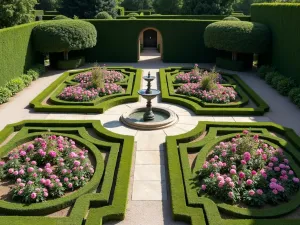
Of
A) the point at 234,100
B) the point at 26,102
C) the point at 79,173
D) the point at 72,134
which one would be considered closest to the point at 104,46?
the point at 26,102

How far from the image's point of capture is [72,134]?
1074 cm

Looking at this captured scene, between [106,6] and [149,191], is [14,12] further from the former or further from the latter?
[149,191]

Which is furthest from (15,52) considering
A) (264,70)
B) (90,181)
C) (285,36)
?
(285,36)

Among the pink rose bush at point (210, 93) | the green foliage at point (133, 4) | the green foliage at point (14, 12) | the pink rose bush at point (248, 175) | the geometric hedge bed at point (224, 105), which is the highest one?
the green foliage at point (133, 4)

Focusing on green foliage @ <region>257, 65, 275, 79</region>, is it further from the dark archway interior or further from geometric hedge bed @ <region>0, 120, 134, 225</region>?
the dark archway interior

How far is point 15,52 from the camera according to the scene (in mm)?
16734

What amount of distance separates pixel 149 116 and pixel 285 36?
9.98 metres

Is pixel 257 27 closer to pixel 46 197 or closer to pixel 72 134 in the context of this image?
pixel 72 134

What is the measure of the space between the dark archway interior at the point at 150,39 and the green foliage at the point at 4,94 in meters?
20.0

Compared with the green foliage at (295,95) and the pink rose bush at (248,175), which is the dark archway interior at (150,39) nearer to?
the green foliage at (295,95)

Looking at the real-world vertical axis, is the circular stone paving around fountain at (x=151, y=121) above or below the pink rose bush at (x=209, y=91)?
below

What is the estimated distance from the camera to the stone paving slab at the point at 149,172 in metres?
8.41

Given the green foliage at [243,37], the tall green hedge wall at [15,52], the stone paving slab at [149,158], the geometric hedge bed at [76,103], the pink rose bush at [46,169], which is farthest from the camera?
the green foliage at [243,37]

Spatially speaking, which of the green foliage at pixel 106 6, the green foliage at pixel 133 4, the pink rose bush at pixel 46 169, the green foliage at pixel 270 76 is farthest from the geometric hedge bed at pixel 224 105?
the green foliage at pixel 133 4
